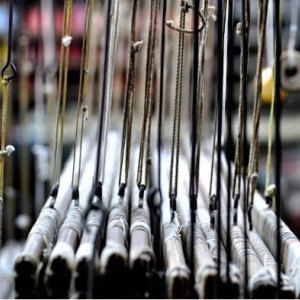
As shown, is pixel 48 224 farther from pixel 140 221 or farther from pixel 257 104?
pixel 257 104

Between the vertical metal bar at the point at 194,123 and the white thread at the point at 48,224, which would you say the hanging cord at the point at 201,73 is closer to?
the vertical metal bar at the point at 194,123

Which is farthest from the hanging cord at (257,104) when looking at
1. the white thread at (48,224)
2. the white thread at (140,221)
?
the white thread at (48,224)

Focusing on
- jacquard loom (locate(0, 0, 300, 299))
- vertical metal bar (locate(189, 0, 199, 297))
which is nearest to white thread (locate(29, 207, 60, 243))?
jacquard loom (locate(0, 0, 300, 299))

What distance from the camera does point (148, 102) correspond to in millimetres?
635

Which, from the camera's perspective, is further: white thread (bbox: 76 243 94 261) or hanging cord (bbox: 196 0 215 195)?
hanging cord (bbox: 196 0 215 195)

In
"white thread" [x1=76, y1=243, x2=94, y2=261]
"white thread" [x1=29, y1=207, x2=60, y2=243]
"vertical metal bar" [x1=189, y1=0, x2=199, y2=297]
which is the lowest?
"white thread" [x1=76, y1=243, x2=94, y2=261]

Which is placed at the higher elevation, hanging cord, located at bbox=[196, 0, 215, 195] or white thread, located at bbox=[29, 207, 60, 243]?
hanging cord, located at bbox=[196, 0, 215, 195]

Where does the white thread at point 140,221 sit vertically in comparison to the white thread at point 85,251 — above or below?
above

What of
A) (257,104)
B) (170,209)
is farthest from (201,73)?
(170,209)

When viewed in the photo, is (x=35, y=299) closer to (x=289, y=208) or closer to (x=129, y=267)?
(x=129, y=267)

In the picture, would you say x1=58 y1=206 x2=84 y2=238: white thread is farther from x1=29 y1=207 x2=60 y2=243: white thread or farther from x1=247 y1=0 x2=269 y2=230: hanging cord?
x1=247 y1=0 x2=269 y2=230: hanging cord

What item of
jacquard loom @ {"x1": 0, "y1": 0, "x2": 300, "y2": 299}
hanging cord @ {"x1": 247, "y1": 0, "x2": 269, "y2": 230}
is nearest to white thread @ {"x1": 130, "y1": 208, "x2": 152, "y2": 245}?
jacquard loom @ {"x1": 0, "y1": 0, "x2": 300, "y2": 299}

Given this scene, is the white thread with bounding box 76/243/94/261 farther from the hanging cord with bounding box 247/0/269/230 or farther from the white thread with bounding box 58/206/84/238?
the hanging cord with bounding box 247/0/269/230

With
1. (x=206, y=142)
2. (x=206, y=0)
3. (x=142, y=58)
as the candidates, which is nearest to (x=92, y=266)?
(x=206, y=0)
